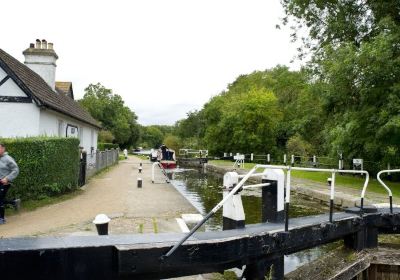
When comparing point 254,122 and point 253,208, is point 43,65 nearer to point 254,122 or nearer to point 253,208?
point 253,208

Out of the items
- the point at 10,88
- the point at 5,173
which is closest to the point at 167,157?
the point at 10,88

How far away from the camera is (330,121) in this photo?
1958 cm

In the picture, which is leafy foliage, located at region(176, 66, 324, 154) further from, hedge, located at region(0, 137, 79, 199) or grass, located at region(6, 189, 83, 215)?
grass, located at region(6, 189, 83, 215)

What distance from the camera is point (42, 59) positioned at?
21.7m

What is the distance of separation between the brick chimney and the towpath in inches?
402

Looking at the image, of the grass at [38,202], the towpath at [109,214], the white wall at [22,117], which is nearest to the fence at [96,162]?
the white wall at [22,117]

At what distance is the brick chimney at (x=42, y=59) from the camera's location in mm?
21672

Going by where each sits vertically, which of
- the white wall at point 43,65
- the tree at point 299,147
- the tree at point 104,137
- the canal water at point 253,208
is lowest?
the canal water at point 253,208

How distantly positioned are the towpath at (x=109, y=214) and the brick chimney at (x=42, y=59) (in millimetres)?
10198

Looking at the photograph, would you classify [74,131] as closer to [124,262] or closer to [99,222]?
[99,222]

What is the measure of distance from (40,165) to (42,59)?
12.8 metres

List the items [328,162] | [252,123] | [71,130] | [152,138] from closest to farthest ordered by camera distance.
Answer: [71,130] → [328,162] → [252,123] → [152,138]

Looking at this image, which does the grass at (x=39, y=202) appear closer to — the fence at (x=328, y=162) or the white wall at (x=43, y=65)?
the fence at (x=328, y=162)

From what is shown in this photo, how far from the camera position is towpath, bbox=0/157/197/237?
7578 millimetres
